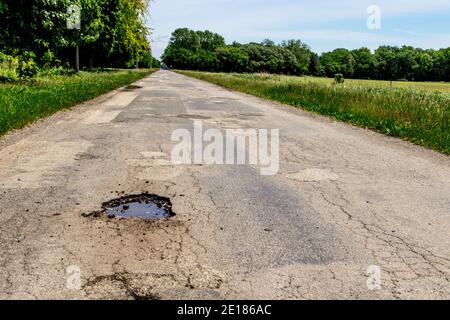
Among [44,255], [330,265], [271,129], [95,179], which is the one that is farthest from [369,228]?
[271,129]

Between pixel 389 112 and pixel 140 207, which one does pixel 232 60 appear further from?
pixel 140 207

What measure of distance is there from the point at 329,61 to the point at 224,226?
553 feet

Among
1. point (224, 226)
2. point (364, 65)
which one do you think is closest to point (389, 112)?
point (224, 226)

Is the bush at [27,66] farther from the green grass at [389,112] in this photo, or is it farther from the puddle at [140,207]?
the puddle at [140,207]

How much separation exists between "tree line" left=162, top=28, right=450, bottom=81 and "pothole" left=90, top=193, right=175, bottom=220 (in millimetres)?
134854

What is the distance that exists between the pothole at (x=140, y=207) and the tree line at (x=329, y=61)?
5309 inches

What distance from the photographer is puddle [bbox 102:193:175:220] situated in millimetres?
4727

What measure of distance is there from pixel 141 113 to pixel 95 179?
26.9 ft

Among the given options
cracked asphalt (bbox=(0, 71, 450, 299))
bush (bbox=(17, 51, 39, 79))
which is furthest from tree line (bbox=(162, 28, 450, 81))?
cracked asphalt (bbox=(0, 71, 450, 299))

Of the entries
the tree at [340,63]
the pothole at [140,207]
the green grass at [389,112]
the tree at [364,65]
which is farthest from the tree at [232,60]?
the pothole at [140,207]

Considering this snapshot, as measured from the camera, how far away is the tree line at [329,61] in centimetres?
12788

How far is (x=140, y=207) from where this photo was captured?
498cm

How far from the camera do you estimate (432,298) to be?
313 cm

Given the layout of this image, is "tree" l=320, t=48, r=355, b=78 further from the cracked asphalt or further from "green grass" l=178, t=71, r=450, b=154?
the cracked asphalt
